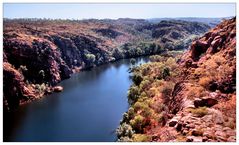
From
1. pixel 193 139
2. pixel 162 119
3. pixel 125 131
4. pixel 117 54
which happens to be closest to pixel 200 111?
pixel 193 139

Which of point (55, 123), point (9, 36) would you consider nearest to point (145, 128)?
point (55, 123)

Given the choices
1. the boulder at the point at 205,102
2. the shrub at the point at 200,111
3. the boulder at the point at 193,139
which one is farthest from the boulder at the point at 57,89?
the boulder at the point at 193,139

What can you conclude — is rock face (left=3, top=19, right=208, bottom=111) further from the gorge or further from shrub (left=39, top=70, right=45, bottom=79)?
the gorge

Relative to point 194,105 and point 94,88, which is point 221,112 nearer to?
point 194,105

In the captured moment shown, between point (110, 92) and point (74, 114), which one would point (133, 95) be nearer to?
point (74, 114)

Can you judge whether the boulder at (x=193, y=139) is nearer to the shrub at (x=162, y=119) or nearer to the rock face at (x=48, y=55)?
the shrub at (x=162, y=119)
